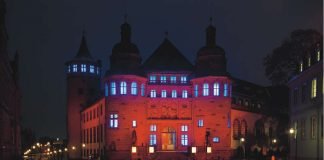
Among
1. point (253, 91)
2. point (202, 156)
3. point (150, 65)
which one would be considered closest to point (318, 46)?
point (202, 156)

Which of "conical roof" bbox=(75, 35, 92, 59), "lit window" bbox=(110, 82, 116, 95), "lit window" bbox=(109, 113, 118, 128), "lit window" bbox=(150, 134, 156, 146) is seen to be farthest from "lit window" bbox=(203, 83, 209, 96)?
"conical roof" bbox=(75, 35, 92, 59)

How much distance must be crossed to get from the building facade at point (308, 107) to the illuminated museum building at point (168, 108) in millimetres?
30058

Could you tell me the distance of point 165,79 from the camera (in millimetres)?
87875

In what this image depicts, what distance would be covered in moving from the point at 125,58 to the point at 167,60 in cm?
976

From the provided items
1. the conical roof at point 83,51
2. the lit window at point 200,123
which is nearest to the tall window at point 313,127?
the lit window at point 200,123

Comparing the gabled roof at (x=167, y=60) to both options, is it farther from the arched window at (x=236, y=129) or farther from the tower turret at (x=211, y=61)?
the arched window at (x=236, y=129)

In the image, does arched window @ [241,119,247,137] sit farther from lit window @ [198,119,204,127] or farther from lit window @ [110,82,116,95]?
lit window @ [110,82,116,95]

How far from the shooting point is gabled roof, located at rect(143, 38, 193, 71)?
90.0 meters

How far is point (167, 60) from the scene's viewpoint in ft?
301

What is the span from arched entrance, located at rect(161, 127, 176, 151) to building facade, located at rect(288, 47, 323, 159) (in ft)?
112

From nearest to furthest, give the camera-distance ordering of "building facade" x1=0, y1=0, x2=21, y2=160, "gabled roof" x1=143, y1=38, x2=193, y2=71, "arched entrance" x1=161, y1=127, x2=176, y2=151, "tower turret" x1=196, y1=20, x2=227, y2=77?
"building facade" x1=0, y1=0, x2=21, y2=160
"tower turret" x1=196, y1=20, x2=227, y2=77
"arched entrance" x1=161, y1=127, x2=176, y2=151
"gabled roof" x1=143, y1=38, x2=193, y2=71

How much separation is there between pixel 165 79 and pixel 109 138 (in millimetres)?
12654

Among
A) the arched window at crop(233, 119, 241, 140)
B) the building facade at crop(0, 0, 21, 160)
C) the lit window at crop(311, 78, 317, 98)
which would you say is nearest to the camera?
the lit window at crop(311, 78, 317, 98)

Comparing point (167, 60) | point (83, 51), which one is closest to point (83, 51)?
point (83, 51)
